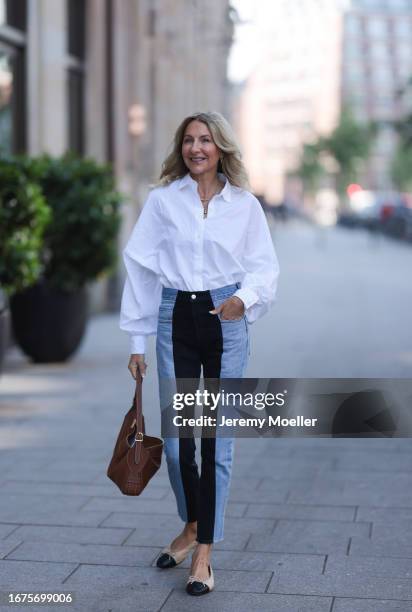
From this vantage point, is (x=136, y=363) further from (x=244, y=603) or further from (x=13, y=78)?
(x=13, y=78)

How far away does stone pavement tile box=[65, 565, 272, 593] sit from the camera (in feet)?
14.7

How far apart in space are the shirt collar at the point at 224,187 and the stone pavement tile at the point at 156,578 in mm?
1456

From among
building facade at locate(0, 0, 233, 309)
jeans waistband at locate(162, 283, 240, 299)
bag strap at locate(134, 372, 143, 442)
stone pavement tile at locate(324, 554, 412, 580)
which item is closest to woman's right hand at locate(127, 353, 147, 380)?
bag strap at locate(134, 372, 143, 442)

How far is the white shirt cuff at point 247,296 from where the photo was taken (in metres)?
4.31

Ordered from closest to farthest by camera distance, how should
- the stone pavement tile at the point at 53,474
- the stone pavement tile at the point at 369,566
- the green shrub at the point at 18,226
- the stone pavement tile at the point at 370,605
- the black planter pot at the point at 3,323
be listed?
1. the stone pavement tile at the point at 370,605
2. the stone pavement tile at the point at 369,566
3. the stone pavement tile at the point at 53,474
4. the black planter pot at the point at 3,323
5. the green shrub at the point at 18,226

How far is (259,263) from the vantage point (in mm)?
4426

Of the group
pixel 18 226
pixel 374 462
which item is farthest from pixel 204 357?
pixel 18 226

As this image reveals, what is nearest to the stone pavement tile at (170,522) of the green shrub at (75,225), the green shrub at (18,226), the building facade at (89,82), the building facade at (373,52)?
the building facade at (89,82)

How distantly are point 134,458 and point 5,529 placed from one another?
1.21 meters

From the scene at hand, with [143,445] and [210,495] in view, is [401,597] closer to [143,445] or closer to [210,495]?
[210,495]

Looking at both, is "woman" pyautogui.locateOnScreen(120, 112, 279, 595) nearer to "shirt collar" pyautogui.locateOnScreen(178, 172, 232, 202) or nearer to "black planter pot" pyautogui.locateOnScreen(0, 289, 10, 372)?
"shirt collar" pyautogui.locateOnScreen(178, 172, 232, 202)

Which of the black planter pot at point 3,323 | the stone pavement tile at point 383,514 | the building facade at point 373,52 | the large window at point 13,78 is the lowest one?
the stone pavement tile at point 383,514

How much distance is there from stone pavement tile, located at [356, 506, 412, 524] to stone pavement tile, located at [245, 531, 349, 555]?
343 mm

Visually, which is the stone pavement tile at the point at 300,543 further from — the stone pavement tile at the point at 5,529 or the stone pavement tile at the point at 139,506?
the stone pavement tile at the point at 5,529
